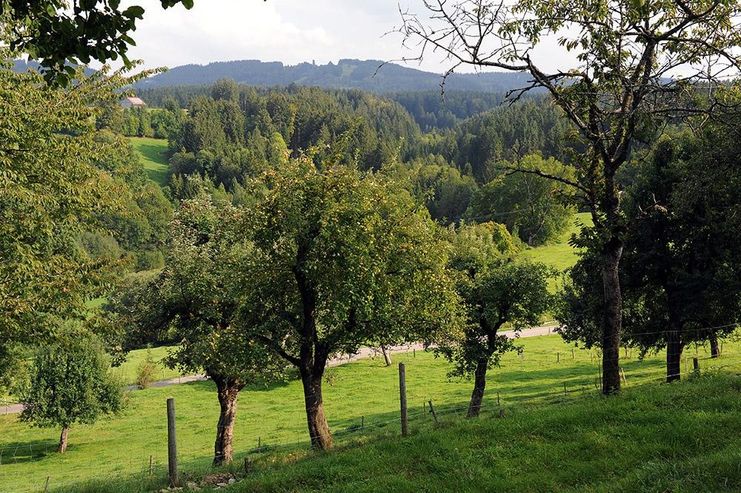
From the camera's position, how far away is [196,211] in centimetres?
2448

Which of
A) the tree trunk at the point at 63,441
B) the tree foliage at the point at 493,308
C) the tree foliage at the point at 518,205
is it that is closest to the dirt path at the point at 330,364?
the tree foliage at the point at 493,308

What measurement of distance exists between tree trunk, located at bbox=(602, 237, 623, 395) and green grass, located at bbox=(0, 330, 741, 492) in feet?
3.96

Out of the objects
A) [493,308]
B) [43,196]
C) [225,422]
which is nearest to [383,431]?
[493,308]

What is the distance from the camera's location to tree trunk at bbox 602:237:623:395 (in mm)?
14656

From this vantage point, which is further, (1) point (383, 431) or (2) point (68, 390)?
(2) point (68, 390)

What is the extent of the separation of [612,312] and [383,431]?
16733 millimetres

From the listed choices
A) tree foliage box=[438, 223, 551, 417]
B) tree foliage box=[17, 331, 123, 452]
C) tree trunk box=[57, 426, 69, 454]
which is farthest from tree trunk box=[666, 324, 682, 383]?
tree trunk box=[57, 426, 69, 454]

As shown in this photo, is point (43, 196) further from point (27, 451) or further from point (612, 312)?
point (27, 451)

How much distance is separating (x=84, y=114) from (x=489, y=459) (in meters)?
13.7

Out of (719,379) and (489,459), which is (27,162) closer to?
(489,459)

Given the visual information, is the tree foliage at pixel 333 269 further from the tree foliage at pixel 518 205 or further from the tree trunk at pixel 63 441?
the tree foliage at pixel 518 205

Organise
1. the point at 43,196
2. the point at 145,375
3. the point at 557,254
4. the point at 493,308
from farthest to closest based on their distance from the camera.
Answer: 1. the point at 557,254
2. the point at 145,375
3. the point at 493,308
4. the point at 43,196

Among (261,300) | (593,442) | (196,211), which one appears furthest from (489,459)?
(196,211)

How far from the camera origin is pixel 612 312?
14.9 meters
